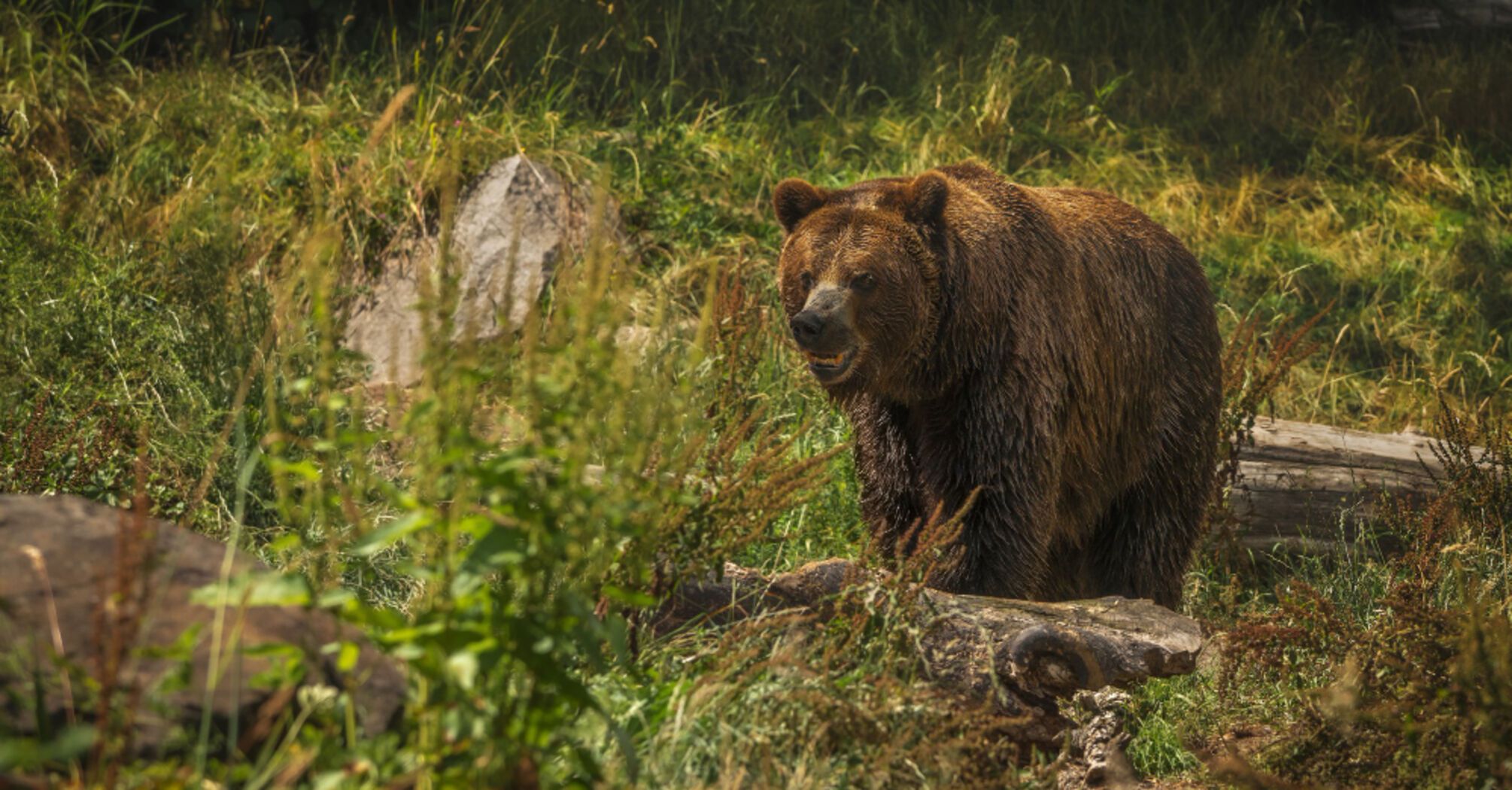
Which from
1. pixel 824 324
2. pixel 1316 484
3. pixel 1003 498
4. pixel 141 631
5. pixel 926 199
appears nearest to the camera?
pixel 141 631

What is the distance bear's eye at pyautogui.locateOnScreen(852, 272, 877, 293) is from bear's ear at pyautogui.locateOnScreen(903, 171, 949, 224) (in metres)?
0.30

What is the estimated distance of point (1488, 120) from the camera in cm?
1128

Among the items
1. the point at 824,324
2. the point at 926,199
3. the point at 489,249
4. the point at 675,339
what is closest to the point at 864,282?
the point at 824,324

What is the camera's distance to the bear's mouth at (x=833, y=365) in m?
4.86

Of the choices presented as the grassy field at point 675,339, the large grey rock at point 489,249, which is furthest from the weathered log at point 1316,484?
the large grey rock at point 489,249

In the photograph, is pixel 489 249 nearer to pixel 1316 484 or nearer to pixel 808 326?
pixel 808 326

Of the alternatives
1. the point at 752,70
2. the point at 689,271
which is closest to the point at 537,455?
the point at 689,271

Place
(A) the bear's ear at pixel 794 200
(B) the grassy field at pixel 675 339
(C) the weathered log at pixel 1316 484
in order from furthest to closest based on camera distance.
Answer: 1. (C) the weathered log at pixel 1316 484
2. (A) the bear's ear at pixel 794 200
3. (B) the grassy field at pixel 675 339

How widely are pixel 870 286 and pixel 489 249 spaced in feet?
12.9

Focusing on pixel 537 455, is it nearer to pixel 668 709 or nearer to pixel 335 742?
pixel 335 742

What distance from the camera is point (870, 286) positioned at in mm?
4910

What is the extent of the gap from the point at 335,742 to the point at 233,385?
13.9 ft

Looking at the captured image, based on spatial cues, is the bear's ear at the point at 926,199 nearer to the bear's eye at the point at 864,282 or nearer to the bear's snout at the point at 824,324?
the bear's eye at the point at 864,282

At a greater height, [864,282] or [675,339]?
[864,282]
